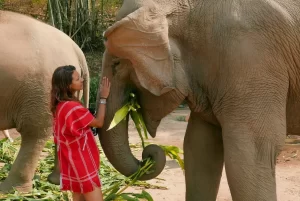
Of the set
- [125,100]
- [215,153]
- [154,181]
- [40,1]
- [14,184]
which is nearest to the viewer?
[125,100]

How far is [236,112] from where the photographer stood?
12.5 feet

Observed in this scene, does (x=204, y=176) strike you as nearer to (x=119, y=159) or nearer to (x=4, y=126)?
(x=119, y=159)

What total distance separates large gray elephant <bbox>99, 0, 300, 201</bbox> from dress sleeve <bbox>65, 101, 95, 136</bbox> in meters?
0.15

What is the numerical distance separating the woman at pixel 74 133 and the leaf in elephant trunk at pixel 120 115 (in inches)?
3.2

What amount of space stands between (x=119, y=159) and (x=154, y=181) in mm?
2690

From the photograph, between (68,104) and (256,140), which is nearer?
(256,140)

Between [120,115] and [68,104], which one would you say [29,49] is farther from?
[120,115]

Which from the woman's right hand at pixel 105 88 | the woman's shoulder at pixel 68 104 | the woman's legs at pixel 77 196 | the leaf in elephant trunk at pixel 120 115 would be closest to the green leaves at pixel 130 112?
the leaf in elephant trunk at pixel 120 115

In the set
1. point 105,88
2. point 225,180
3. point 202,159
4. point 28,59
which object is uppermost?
point 105,88

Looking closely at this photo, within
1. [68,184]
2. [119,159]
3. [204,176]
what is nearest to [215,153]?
[204,176]

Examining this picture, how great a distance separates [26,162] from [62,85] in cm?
199

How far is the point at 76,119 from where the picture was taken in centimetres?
411

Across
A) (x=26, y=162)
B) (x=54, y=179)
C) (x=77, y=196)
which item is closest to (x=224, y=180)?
(x=54, y=179)

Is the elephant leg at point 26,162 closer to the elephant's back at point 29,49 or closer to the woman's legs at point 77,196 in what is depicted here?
the elephant's back at point 29,49
